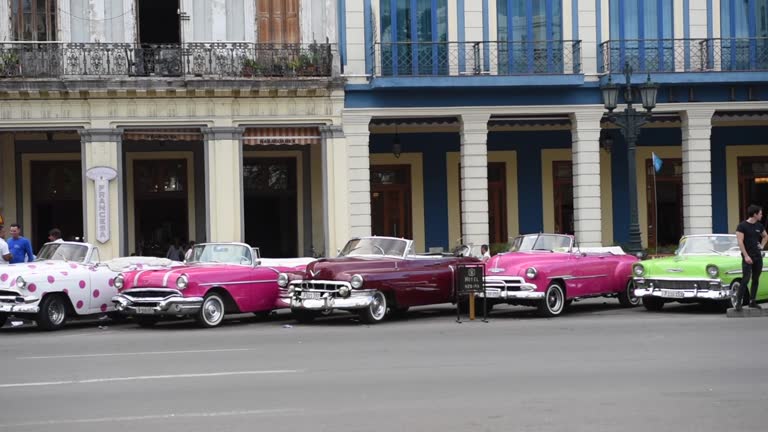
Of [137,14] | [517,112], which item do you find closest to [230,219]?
[137,14]

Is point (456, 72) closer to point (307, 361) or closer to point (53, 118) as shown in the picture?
point (53, 118)

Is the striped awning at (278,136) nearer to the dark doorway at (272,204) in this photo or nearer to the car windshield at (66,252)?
the dark doorway at (272,204)

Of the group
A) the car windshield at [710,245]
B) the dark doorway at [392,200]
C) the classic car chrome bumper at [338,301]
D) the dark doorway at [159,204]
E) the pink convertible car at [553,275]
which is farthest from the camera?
the dark doorway at [392,200]

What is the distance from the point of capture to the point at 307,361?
503 inches

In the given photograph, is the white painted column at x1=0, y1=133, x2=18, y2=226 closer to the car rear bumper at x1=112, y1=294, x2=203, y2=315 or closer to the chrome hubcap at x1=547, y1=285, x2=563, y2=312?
the car rear bumper at x1=112, y1=294, x2=203, y2=315

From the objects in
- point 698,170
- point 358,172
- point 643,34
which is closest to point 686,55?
point 643,34

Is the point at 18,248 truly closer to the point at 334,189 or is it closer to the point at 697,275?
the point at 334,189

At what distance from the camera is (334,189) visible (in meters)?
29.2

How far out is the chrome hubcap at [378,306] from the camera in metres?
18.1

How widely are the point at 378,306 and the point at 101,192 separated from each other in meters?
12.3

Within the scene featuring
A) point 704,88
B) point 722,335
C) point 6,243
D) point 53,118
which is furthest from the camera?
point 704,88

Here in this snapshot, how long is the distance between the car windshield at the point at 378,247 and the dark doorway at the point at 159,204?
43.9ft

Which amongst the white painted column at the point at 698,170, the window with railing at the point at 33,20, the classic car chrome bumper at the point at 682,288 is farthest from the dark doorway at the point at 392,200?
the classic car chrome bumper at the point at 682,288

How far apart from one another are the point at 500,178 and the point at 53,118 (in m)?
12.7
